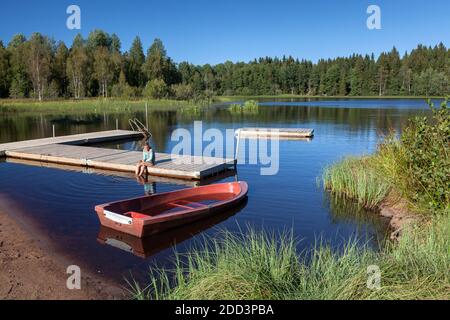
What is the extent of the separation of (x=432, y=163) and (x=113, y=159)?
521 inches

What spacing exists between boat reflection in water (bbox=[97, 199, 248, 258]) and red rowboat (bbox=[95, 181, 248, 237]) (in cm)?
14

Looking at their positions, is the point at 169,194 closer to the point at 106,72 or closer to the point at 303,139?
the point at 303,139

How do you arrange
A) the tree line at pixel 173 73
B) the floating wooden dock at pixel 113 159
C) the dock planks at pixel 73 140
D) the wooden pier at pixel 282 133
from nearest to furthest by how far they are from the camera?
the floating wooden dock at pixel 113 159
the dock planks at pixel 73 140
the wooden pier at pixel 282 133
the tree line at pixel 173 73

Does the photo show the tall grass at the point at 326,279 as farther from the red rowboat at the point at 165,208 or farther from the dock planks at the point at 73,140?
the dock planks at the point at 73,140

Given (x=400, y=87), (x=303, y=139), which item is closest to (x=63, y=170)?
(x=303, y=139)

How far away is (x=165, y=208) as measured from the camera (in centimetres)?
1136

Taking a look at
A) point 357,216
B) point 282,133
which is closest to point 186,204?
point 357,216

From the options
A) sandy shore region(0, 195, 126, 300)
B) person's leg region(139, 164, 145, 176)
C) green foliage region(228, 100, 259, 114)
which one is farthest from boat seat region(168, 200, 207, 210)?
green foliage region(228, 100, 259, 114)

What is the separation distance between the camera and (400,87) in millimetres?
109625

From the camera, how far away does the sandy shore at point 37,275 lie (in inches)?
265

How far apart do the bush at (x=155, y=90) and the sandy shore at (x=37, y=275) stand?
63400 millimetres

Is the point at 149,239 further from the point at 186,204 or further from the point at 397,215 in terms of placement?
the point at 397,215

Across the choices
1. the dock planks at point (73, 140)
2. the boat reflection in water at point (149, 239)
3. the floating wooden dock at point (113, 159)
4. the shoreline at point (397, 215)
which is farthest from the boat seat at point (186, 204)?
the dock planks at point (73, 140)
